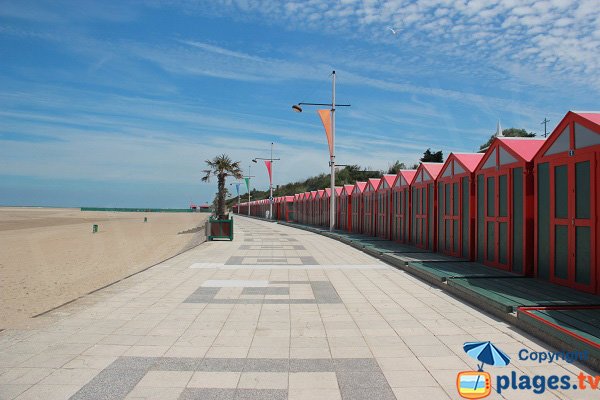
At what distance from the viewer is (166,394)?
396 cm

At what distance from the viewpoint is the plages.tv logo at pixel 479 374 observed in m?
4.09

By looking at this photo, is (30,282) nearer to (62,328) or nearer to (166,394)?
(62,328)

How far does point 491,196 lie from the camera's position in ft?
34.8

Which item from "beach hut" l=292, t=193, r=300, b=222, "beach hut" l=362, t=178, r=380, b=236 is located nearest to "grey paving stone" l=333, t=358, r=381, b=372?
"beach hut" l=362, t=178, r=380, b=236

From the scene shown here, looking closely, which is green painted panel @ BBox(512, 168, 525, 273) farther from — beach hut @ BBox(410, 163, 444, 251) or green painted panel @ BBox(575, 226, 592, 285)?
beach hut @ BBox(410, 163, 444, 251)

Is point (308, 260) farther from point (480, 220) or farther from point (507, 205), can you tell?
point (507, 205)

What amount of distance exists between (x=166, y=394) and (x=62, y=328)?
9.57 ft

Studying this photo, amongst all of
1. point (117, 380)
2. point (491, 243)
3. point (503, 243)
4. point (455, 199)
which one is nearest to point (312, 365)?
point (117, 380)

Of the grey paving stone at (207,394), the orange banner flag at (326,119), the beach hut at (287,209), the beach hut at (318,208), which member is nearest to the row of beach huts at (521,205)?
the grey paving stone at (207,394)

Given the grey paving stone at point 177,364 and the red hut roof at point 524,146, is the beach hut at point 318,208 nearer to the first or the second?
the red hut roof at point 524,146

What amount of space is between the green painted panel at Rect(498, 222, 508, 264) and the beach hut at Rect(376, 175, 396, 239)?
863cm

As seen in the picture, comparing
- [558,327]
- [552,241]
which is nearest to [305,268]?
[552,241]

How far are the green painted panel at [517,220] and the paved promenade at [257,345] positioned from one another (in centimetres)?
187

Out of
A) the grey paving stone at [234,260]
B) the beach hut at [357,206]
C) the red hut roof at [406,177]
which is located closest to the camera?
the grey paving stone at [234,260]
